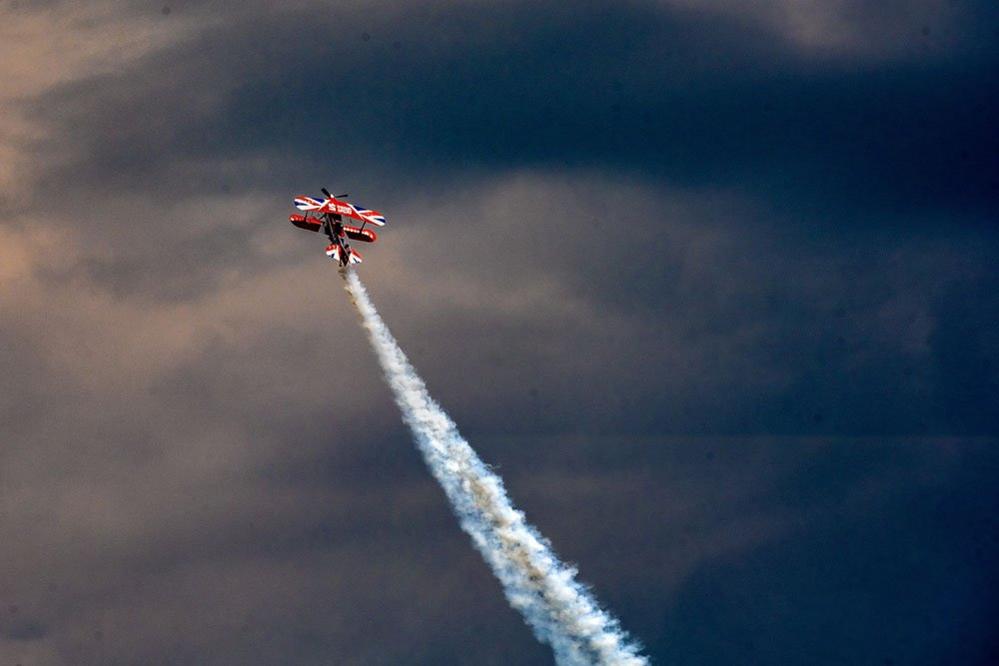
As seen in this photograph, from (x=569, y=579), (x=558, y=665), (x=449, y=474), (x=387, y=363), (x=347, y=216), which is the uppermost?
(x=347, y=216)

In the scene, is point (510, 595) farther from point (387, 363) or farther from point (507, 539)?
point (387, 363)

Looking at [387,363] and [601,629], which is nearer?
[601,629]

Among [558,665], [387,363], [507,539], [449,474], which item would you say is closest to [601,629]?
[558,665]

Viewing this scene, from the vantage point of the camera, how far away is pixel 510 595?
95938 millimetres

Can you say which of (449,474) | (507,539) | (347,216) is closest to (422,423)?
(449,474)

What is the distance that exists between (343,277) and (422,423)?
14.7m

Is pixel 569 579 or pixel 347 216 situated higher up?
pixel 347 216

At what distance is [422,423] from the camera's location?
103 meters

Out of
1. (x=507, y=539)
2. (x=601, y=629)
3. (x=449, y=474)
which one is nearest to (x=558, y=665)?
(x=601, y=629)

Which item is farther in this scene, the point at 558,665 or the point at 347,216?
the point at 347,216

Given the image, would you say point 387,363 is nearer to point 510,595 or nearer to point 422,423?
point 422,423

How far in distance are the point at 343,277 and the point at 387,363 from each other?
890 cm

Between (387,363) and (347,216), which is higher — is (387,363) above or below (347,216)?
below

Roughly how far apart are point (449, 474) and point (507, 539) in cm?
738
